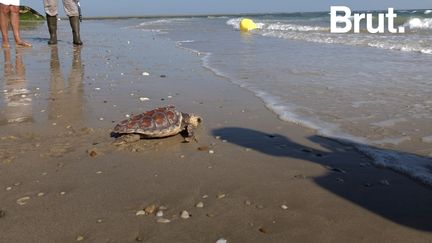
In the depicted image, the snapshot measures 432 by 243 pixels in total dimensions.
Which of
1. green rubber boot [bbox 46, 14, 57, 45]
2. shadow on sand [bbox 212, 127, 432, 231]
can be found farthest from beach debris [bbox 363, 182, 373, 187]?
green rubber boot [bbox 46, 14, 57, 45]

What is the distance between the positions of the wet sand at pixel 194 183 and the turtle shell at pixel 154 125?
0.11 metres

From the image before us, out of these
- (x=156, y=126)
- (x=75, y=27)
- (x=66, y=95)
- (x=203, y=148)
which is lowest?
(x=203, y=148)

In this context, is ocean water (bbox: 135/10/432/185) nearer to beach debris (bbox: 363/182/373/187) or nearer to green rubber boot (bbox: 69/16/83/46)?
beach debris (bbox: 363/182/373/187)

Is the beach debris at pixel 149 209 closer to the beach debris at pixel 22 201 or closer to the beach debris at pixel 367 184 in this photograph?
the beach debris at pixel 22 201

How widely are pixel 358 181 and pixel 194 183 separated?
1.26 meters

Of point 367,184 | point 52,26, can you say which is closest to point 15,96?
point 367,184

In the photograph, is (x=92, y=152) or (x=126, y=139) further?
(x=126, y=139)

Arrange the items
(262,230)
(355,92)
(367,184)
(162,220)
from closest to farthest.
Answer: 1. (262,230)
2. (162,220)
3. (367,184)
4. (355,92)

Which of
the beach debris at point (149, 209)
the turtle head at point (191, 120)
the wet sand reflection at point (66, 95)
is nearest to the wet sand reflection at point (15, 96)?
the wet sand reflection at point (66, 95)

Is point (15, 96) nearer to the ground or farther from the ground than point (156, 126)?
farther from the ground

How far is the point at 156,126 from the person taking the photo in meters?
4.70

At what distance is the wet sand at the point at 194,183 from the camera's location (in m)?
2.83

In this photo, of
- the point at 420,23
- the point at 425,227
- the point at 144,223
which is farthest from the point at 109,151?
the point at 420,23

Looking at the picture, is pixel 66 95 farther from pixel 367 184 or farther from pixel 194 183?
pixel 367 184
